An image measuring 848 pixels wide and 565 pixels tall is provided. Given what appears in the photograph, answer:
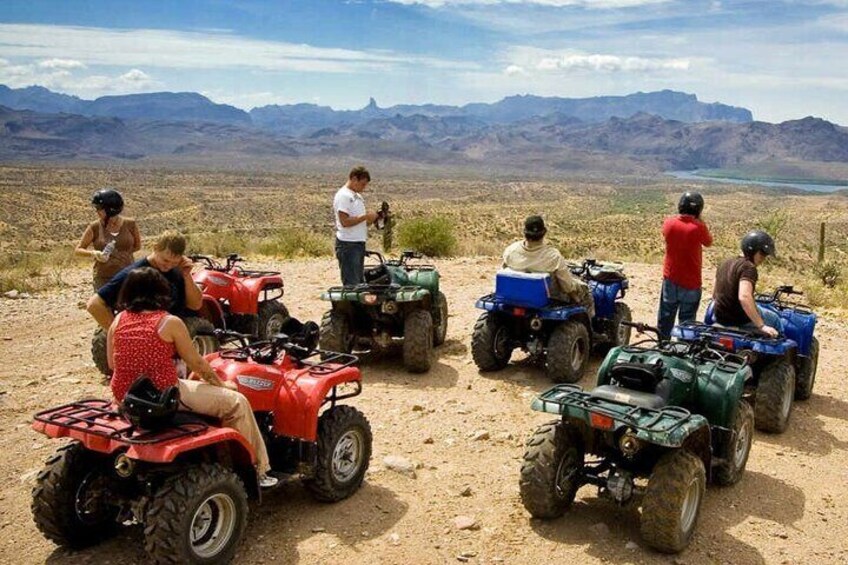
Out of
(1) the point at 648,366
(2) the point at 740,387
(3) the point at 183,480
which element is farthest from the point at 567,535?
(3) the point at 183,480

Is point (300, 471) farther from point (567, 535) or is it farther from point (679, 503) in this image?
point (679, 503)

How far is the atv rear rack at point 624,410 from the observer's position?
4.89 metres

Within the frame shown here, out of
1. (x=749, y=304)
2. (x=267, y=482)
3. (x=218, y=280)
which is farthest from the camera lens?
(x=218, y=280)

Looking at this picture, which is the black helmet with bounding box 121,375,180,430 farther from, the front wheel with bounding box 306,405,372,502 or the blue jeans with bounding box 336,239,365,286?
the blue jeans with bounding box 336,239,365,286

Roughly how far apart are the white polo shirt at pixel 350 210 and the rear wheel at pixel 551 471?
4.70m

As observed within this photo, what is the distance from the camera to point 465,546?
17.0 ft

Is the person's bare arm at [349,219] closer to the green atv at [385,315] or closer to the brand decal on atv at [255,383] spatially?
the green atv at [385,315]

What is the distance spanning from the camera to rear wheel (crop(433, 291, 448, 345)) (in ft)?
33.3

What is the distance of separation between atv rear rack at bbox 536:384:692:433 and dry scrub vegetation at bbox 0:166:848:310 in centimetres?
1043

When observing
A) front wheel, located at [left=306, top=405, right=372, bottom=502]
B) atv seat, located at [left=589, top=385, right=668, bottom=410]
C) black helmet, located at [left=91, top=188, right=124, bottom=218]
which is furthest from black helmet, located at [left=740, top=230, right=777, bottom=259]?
black helmet, located at [left=91, top=188, right=124, bottom=218]

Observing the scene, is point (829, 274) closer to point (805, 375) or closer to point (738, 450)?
point (805, 375)

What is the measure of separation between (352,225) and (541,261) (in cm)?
231

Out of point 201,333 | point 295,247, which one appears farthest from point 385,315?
point 295,247

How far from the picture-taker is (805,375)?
331 inches
